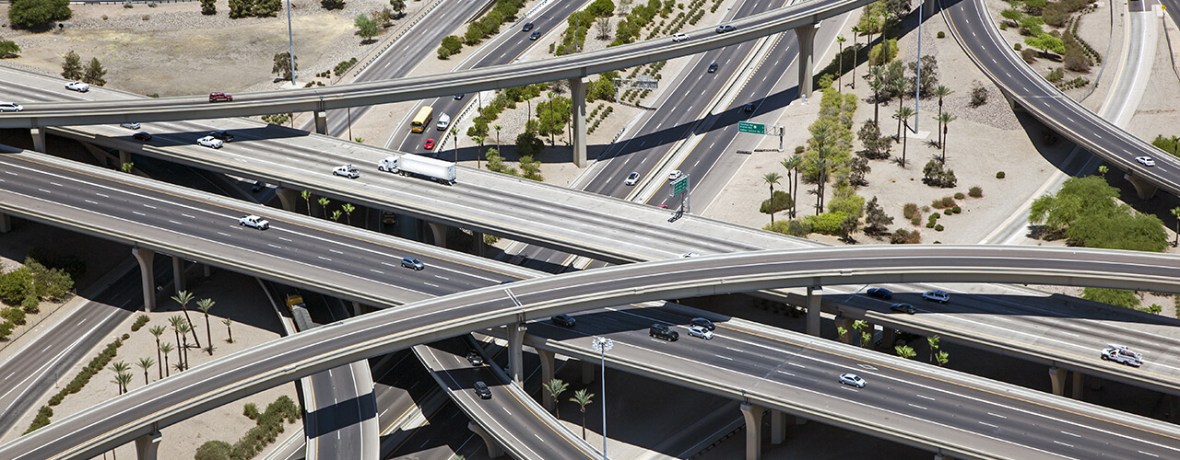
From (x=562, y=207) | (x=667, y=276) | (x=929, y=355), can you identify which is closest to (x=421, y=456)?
(x=667, y=276)

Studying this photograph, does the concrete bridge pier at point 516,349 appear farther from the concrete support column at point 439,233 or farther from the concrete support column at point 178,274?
the concrete support column at point 178,274

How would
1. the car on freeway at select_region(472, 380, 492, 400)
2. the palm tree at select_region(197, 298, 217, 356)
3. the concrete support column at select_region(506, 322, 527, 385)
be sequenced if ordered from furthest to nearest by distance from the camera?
the palm tree at select_region(197, 298, 217, 356) → the concrete support column at select_region(506, 322, 527, 385) → the car on freeway at select_region(472, 380, 492, 400)

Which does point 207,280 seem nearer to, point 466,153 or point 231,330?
point 231,330

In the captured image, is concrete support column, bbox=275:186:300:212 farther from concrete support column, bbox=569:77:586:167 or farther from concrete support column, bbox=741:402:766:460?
concrete support column, bbox=741:402:766:460

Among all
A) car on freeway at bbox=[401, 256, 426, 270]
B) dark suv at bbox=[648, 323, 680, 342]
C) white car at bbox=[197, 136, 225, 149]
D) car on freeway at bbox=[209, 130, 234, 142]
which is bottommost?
dark suv at bbox=[648, 323, 680, 342]

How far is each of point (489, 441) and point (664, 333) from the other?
62.5 feet

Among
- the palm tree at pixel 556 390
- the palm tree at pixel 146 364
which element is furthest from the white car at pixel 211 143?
the palm tree at pixel 556 390

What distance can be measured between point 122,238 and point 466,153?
51.3 meters

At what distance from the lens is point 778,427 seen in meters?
130

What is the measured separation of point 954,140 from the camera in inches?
7377

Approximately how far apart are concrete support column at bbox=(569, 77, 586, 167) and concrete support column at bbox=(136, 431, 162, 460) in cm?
7733

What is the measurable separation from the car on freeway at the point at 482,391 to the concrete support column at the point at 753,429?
23.2m

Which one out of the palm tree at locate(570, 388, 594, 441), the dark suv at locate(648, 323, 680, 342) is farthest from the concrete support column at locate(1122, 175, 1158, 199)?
the palm tree at locate(570, 388, 594, 441)

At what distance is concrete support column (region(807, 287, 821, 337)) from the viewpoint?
138 metres
